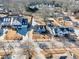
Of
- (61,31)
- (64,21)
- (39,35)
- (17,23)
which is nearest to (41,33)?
(39,35)

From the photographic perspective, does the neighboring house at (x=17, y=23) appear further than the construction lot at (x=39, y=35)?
Yes

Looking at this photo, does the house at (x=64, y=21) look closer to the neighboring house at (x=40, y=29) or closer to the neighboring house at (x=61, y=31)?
the neighboring house at (x=61, y=31)

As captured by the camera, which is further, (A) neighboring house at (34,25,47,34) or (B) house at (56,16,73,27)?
(B) house at (56,16,73,27)

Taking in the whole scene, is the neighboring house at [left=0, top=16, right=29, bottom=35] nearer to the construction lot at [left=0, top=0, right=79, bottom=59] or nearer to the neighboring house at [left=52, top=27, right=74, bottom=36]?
the construction lot at [left=0, top=0, right=79, bottom=59]

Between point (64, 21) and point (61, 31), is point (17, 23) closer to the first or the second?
point (61, 31)

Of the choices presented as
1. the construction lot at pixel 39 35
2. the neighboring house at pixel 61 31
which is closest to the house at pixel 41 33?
the construction lot at pixel 39 35

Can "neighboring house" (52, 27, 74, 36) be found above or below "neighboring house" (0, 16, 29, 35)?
below

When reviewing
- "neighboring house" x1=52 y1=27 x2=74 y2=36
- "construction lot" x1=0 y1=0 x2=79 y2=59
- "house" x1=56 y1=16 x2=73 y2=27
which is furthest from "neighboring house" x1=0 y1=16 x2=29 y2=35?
"house" x1=56 y1=16 x2=73 y2=27

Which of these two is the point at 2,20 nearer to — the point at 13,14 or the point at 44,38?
the point at 13,14

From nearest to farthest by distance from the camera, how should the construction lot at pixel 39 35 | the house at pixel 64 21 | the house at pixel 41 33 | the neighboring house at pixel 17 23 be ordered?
1. the construction lot at pixel 39 35
2. the house at pixel 41 33
3. the neighboring house at pixel 17 23
4. the house at pixel 64 21

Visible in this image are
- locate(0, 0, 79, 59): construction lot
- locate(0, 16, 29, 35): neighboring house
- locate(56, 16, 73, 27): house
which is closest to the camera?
locate(0, 0, 79, 59): construction lot

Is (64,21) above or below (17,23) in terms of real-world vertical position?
below
